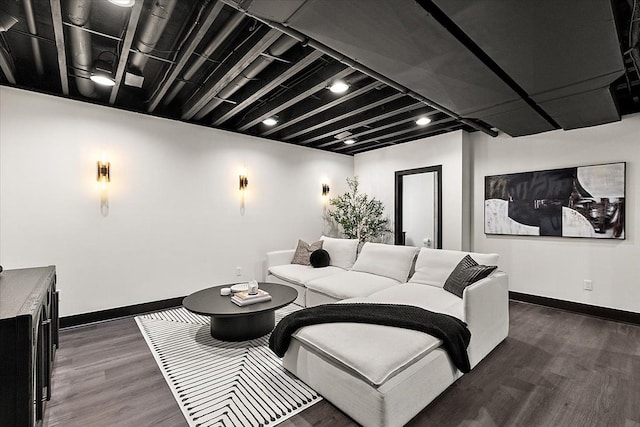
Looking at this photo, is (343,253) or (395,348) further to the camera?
(343,253)

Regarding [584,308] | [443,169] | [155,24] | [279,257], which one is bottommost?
[584,308]

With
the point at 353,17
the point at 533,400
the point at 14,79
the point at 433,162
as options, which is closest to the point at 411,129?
the point at 433,162

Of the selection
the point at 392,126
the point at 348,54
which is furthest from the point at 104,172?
the point at 392,126

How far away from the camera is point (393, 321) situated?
2.24m

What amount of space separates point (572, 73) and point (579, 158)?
219 centimetres

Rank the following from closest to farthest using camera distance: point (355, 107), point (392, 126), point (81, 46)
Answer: point (81, 46) < point (355, 107) < point (392, 126)

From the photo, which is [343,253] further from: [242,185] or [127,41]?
[127,41]

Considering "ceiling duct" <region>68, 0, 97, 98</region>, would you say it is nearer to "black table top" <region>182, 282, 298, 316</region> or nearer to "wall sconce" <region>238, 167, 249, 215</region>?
"wall sconce" <region>238, 167, 249, 215</region>

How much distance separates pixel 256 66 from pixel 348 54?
3.51 feet

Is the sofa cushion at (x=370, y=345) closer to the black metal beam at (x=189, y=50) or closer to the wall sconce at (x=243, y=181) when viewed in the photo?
the black metal beam at (x=189, y=50)

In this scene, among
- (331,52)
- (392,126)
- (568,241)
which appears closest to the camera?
(331,52)

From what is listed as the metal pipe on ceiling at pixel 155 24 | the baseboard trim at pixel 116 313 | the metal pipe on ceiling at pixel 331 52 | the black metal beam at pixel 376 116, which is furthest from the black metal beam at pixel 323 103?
the baseboard trim at pixel 116 313

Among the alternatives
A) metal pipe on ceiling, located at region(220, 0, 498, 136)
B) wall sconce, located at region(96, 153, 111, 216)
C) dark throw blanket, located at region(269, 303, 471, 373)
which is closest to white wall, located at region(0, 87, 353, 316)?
wall sconce, located at region(96, 153, 111, 216)

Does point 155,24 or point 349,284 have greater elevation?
point 155,24
